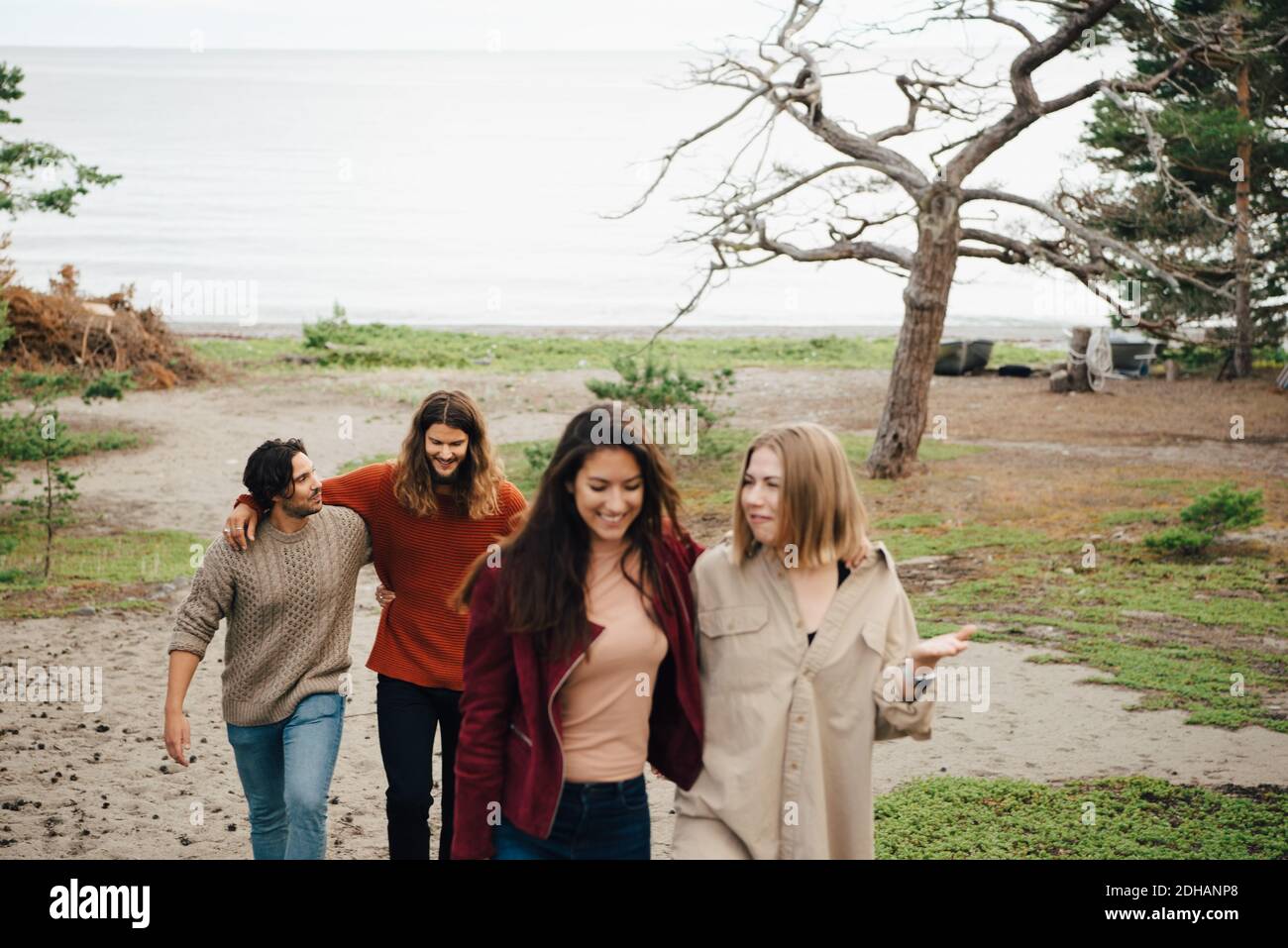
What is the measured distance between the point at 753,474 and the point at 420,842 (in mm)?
1948

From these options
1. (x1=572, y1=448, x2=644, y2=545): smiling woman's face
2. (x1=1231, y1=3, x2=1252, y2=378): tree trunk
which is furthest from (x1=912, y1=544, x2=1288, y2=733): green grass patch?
(x1=1231, y1=3, x2=1252, y2=378): tree trunk

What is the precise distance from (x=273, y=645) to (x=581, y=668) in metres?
1.57

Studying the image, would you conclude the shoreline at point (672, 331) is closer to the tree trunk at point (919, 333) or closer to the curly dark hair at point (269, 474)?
the tree trunk at point (919, 333)

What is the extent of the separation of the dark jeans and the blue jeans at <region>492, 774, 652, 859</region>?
3.69 ft

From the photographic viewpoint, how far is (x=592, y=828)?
10.3 feet

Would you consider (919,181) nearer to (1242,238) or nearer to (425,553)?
(1242,238)

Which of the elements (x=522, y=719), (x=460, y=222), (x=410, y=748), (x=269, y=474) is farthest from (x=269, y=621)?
(x=460, y=222)

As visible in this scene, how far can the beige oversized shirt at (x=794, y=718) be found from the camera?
3201 millimetres

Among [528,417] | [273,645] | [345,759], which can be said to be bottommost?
[345,759]

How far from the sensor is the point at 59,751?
7.02 metres

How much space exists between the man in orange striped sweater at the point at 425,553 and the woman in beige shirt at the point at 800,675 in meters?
1.41

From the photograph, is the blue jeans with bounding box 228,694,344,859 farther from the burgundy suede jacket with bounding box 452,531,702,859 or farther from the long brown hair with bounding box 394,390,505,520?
the burgundy suede jacket with bounding box 452,531,702,859

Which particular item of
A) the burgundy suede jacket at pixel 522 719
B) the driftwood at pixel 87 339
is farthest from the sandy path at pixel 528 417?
the burgundy suede jacket at pixel 522 719
